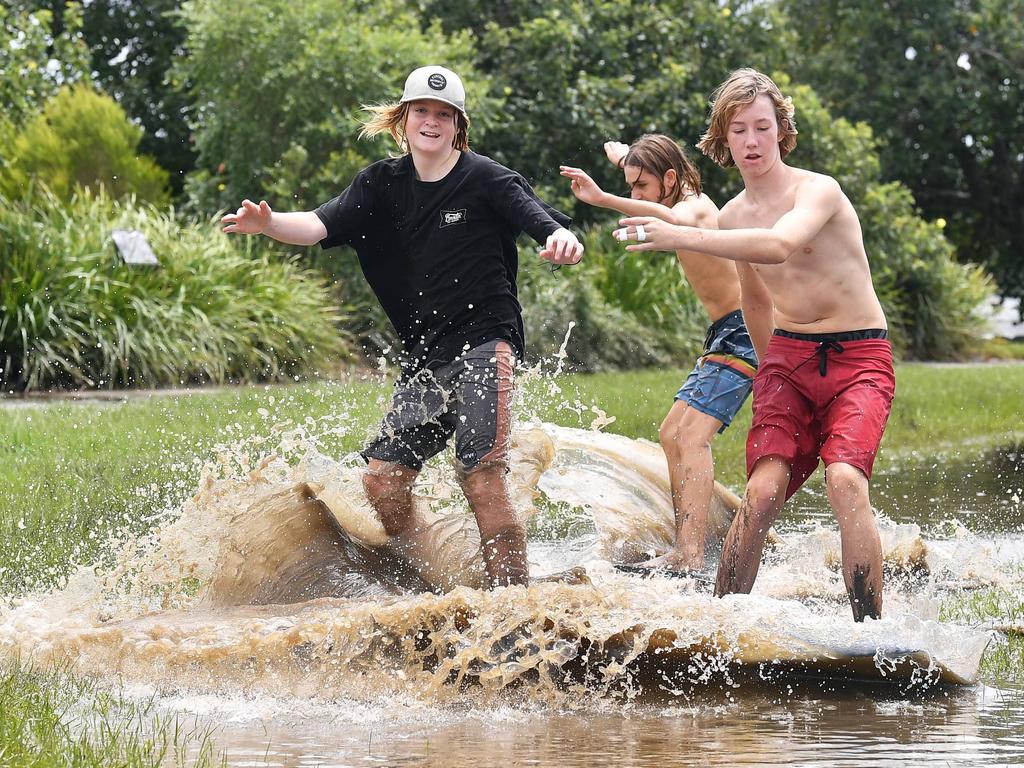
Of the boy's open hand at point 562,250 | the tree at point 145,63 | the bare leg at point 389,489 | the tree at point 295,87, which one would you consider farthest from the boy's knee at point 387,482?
the tree at point 145,63

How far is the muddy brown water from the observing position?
3842mm

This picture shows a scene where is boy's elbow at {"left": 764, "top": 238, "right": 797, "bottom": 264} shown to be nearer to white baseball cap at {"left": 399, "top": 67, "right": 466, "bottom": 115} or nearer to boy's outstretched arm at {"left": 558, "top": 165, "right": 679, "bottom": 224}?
boy's outstretched arm at {"left": 558, "top": 165, "right": 679, "bottom": 224}

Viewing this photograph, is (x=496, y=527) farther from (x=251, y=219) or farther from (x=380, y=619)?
(x=251, y=219)

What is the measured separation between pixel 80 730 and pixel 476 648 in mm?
1149

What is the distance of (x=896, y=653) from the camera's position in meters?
4.38

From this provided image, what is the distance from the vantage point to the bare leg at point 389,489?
520cm

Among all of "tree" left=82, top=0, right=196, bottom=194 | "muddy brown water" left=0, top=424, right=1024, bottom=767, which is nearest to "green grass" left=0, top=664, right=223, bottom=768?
"muddy brown water" left=0, top=424, right=1024, bottom=767

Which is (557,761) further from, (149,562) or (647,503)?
(647,503)

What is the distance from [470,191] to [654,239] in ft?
3.17

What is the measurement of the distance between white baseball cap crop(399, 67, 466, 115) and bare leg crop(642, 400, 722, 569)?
1.81 meters

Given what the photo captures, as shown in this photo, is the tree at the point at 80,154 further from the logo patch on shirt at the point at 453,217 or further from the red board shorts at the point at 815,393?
the red board shorts at the point at 815,393

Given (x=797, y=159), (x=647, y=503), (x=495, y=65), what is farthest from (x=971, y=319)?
(x=647, y=503)

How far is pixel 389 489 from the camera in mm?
5262

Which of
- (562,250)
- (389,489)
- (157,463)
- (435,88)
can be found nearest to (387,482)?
(389,489)
